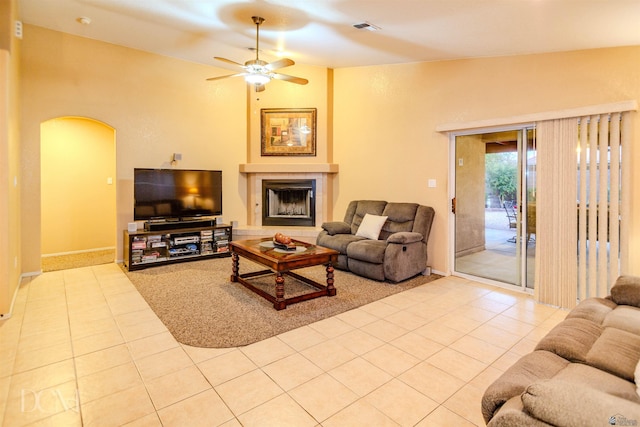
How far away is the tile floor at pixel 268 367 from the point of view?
6.23 ft

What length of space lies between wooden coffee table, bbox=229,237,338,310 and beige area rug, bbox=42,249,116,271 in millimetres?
2665

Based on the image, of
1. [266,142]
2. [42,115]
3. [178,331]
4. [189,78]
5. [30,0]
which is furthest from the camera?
[266,142]

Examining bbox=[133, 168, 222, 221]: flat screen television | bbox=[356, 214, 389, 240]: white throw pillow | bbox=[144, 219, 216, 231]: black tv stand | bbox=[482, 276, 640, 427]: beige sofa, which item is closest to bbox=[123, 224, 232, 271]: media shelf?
bbox=[144, 219, 216, 231]: black tv stand

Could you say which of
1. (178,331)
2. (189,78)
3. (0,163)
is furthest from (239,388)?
(189,78)

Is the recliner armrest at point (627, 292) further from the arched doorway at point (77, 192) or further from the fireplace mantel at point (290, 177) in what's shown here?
the arched doorway at point (77, 192)

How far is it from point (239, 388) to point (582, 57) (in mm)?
4288

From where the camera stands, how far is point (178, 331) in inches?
114

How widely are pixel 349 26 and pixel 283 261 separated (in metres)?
2.78

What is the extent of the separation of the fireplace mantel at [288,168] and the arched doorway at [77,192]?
220 centimetres

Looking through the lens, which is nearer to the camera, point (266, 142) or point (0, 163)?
point (0, 163)

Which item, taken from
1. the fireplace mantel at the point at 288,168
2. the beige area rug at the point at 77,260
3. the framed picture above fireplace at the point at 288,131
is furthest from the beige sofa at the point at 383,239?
the beige area rug at the point at 77,260

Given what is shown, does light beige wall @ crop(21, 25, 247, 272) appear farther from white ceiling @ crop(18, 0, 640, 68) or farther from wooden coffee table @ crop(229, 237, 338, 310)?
wooden coffee table @ crop(229, 237, 338, 310)

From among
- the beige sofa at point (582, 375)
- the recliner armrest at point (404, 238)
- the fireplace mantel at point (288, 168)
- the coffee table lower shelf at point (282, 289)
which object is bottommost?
the coffee table lower shelf at point (282, 289)

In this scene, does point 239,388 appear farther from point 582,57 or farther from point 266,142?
point 266,142
